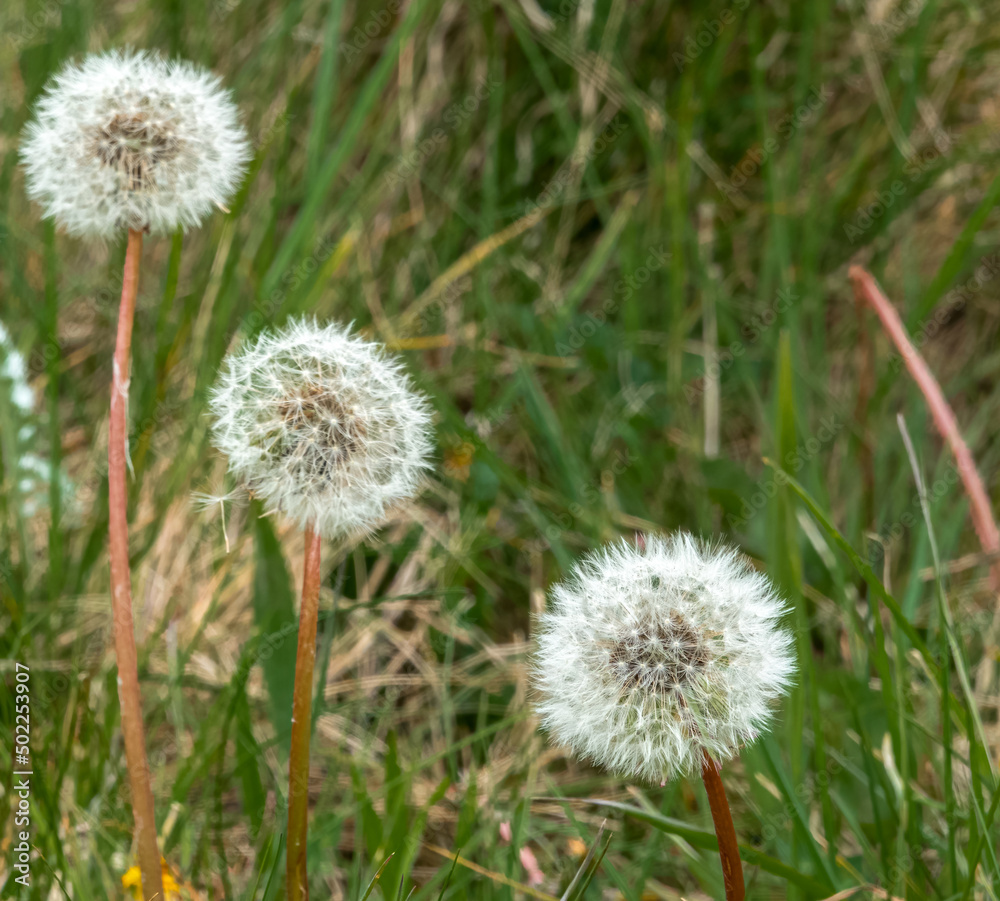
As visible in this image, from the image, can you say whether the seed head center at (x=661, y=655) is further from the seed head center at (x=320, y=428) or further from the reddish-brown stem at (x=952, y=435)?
the reddish-brown stem at (x=952, y=435)

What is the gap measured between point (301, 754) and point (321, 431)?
48 centimetres

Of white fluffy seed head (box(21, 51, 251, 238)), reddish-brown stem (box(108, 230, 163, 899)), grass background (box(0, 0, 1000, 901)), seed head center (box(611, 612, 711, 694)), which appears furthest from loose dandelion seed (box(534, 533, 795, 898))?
white fluffy seed head (box(21, 51, 251, 238))

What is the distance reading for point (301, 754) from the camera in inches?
57.2

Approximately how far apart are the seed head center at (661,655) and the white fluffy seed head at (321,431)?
1.50ft

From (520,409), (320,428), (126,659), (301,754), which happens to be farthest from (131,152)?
(520,409)

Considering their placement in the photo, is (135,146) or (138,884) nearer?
(138,884)

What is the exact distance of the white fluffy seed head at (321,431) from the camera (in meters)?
1.55

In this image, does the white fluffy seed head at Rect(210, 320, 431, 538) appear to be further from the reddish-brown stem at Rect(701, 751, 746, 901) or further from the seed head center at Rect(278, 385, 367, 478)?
the reddish-brown stem at Rect(701, 751, 746, 901)

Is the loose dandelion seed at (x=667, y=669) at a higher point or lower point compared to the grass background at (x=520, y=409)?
lower

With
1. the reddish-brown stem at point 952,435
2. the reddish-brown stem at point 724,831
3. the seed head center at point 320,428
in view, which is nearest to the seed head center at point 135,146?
the seed head center at point 320,428

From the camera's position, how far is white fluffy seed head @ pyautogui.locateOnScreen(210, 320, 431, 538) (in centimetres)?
155

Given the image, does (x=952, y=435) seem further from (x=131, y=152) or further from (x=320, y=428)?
(x=131, y=152)

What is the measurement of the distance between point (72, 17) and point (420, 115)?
4.14ft

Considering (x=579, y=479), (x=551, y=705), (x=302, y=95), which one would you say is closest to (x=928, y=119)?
(x=579, y=479)
